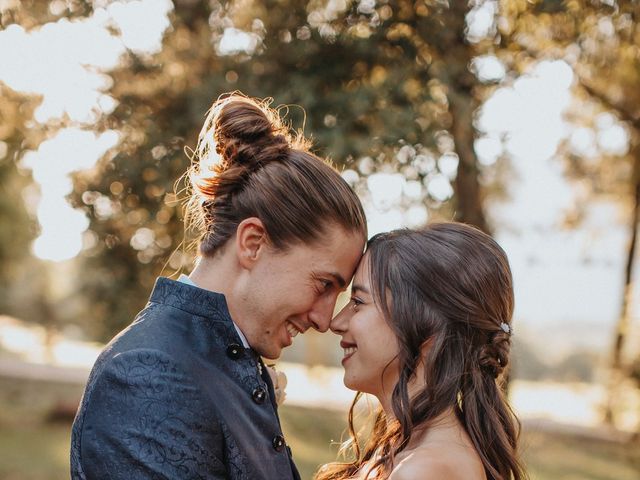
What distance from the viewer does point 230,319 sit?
2609mm

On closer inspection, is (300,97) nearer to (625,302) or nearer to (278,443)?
(278,443)

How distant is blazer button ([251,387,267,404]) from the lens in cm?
262

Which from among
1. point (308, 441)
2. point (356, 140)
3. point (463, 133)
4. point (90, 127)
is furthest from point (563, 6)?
point (308, 441)

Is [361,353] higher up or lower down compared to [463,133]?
lower down

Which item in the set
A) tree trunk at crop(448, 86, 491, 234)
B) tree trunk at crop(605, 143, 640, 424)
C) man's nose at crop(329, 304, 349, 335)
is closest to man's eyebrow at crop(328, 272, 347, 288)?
man's nose at crop(329, 304, 349, 335)

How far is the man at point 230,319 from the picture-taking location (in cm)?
225

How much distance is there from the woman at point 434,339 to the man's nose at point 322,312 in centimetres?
10

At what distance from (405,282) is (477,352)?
364mm

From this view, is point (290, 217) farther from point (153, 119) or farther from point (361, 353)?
point (153, 119)

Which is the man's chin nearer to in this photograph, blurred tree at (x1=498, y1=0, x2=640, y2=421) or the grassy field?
blurred tree at (x1=498, y1=0, x2=640, y2=421)

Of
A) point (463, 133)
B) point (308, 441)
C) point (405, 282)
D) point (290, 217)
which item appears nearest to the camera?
point (290, 217)

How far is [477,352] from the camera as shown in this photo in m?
2.95

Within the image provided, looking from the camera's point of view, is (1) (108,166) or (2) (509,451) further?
(1) (108,166)

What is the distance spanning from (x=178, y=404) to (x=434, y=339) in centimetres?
100
